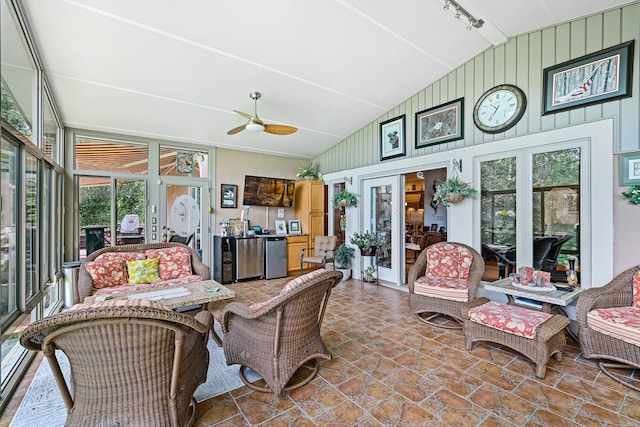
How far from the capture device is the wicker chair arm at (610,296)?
2809mm

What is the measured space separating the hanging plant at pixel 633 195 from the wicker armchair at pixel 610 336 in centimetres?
67

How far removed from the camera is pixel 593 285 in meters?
3.37

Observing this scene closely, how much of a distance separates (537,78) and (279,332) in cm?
436

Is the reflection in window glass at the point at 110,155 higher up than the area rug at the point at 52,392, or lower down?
higher up

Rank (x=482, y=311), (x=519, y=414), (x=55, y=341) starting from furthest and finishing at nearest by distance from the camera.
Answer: (x=482, y=311) < (x=519, y=414) < (x=55, y=341)

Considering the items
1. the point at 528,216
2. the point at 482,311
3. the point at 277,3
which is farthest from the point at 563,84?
the point at 277,3

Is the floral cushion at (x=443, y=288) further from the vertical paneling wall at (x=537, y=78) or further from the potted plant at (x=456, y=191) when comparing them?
the vertical paneling wall at (x=537, y=78)

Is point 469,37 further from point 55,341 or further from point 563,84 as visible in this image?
point 55,341

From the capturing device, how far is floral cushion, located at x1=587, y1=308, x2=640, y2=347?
96.2 inches

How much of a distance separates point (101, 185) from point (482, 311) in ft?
20.5

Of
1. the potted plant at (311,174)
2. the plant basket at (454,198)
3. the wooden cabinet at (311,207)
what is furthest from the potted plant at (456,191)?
the potted plant at (311,174)

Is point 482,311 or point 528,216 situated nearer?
point 482,311

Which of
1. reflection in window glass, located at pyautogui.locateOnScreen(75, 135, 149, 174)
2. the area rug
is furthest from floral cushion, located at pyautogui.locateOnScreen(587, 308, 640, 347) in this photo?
reflection in window glass, located at pyautogui.locateOnScreen(75, 135, 149, 174)

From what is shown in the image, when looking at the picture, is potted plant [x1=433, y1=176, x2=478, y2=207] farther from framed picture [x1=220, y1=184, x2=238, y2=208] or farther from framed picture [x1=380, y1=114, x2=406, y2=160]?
framed picture [x1=220, y1=184, x2=238, y2=208]
